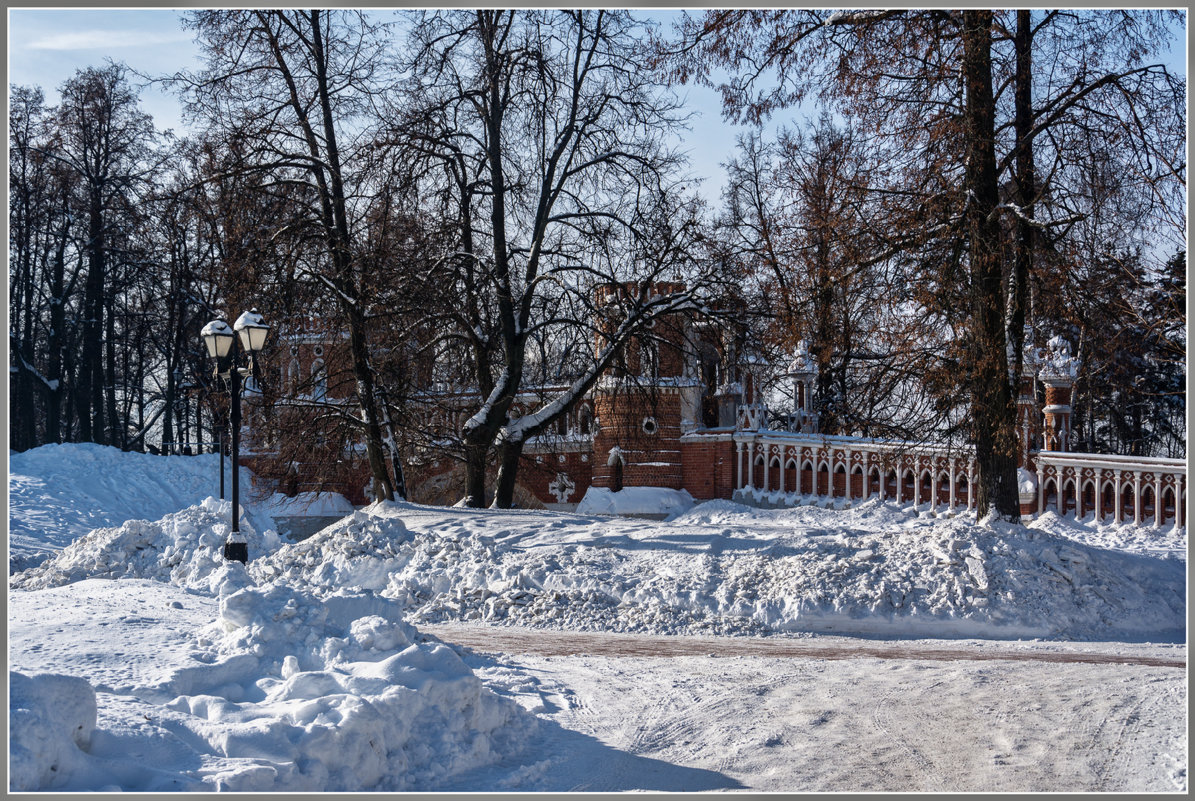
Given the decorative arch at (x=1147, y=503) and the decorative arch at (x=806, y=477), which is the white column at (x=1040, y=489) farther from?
the decorative arch at (x=806, y=477)

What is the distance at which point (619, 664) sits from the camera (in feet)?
30.2

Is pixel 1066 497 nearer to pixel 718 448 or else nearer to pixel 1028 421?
pixel 1028 421

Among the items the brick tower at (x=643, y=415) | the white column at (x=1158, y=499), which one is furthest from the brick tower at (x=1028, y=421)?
the brick tower at (x=643, y=415)

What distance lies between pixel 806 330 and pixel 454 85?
7.39 meters


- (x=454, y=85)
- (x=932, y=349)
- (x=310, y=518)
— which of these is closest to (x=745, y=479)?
(x=932, y=349)

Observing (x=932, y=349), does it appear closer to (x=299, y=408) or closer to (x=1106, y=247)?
(x=1106, y=247)

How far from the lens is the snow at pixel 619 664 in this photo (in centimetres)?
552

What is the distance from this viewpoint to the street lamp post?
44.2 ft

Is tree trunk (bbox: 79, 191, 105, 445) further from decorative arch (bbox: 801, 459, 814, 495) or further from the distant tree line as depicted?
decorative arch (bbox: 801, 459, 814, 495)

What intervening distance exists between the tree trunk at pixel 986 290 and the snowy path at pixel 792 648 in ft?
9.63

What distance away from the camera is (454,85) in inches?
691

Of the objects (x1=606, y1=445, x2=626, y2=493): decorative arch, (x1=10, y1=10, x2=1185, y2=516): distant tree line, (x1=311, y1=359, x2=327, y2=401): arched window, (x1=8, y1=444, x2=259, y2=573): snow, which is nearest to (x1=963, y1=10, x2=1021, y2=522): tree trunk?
(x1=10, y1=10, x2=1185, y2=516): distant tree line

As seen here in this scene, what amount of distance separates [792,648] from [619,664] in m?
2.02

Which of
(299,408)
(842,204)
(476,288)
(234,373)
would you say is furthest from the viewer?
(299,408)
